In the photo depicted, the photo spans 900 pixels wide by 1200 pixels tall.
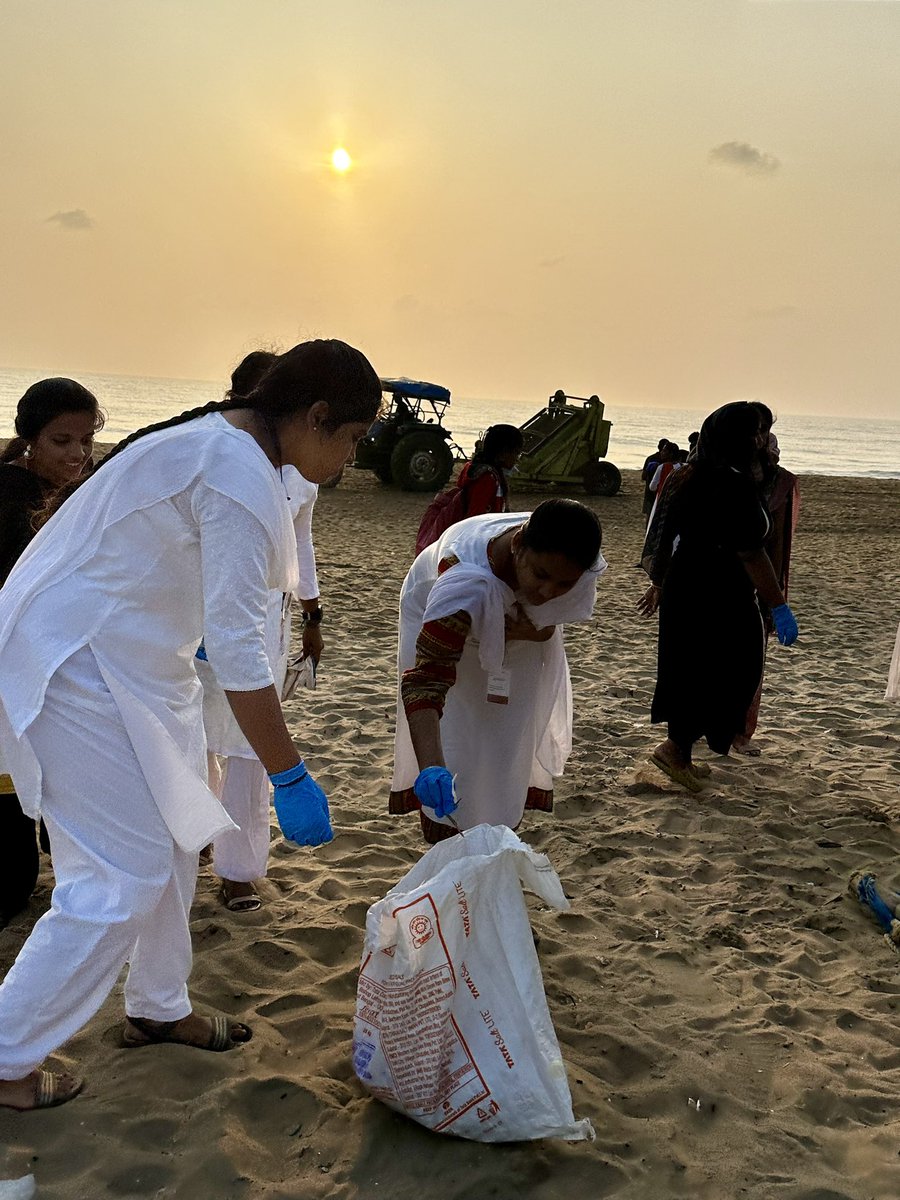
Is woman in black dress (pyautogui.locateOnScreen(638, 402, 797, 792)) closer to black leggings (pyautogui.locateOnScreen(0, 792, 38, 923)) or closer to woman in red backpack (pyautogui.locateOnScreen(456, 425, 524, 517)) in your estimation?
woman in red backpack (pyautogui.locateOnScreen(456, 425, 524, 517))

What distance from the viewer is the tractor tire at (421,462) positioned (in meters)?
16.3

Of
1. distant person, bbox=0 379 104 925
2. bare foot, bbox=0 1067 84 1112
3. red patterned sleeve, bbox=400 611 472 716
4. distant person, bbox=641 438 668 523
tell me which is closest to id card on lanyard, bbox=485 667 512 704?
red patterned sleeve, bbox=400 611 472 716

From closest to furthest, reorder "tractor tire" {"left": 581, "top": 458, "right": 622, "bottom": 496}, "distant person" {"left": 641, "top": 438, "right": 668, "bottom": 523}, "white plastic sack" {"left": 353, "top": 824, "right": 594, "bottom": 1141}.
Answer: "white plastic sack" {"left": 353, "top": 824, "right": 594, "bottom": 1141}, "distant person" {"left": 641, "top": 438, "right": 668, "bottom": 523}, "tractor tire" {"left": 581, "top": 458, "right": 622, "bottom": 496}

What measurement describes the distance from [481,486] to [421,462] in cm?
1163

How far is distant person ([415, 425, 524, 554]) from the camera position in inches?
197

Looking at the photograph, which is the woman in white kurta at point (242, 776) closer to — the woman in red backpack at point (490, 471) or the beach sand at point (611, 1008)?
the beach sand at point (611, 1008)

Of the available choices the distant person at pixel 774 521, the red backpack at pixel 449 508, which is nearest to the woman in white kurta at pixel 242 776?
the red backpack at pixel 449 508

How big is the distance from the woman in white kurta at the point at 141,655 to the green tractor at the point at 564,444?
14.5m

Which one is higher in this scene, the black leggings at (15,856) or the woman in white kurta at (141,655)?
the woman in white kurta at (141,655)

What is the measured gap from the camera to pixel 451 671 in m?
2.46

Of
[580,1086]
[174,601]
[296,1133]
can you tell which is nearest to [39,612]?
[174,601]

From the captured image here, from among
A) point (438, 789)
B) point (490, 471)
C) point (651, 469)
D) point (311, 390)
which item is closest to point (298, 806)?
point (438, 789)

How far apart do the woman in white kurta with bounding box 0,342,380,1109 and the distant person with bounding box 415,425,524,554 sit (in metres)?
3.06

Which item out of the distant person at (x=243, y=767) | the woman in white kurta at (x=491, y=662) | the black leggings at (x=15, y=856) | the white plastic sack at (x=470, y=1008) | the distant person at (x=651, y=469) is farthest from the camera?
the distant person at (x=651, y=469)
